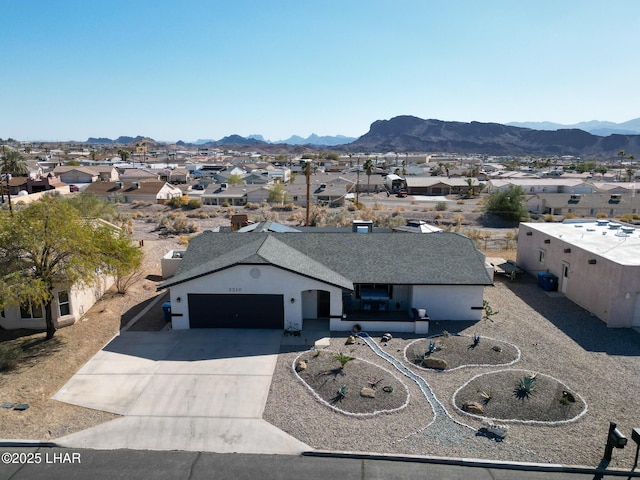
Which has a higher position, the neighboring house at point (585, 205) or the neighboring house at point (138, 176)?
the neighboring house at point (138, 176)

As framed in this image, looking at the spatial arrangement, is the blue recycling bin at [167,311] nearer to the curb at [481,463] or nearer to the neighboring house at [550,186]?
the curb at [481,463]

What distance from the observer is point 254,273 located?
20062 mm

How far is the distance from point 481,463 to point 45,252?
17.2m

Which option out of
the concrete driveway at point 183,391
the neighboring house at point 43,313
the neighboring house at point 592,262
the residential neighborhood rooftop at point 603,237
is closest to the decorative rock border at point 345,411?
the concrete driveway at point 183,391

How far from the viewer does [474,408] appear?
14.1 metres

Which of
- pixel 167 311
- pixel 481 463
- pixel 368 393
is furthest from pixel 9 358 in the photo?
pixel 481 463

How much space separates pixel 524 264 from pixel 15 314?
30.1 m

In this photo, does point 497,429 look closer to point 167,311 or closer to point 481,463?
point 481,463

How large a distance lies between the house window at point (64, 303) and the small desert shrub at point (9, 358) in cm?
354

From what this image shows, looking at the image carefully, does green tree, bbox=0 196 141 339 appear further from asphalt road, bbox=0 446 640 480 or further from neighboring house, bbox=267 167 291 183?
neighboring house, bbox=267 167 291 183

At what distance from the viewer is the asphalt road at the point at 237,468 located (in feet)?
37.5

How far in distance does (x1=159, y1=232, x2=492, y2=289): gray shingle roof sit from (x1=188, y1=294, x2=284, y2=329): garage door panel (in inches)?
55.3

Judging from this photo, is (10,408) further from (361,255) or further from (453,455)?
(361,255)

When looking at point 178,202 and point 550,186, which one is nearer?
point 178,202
